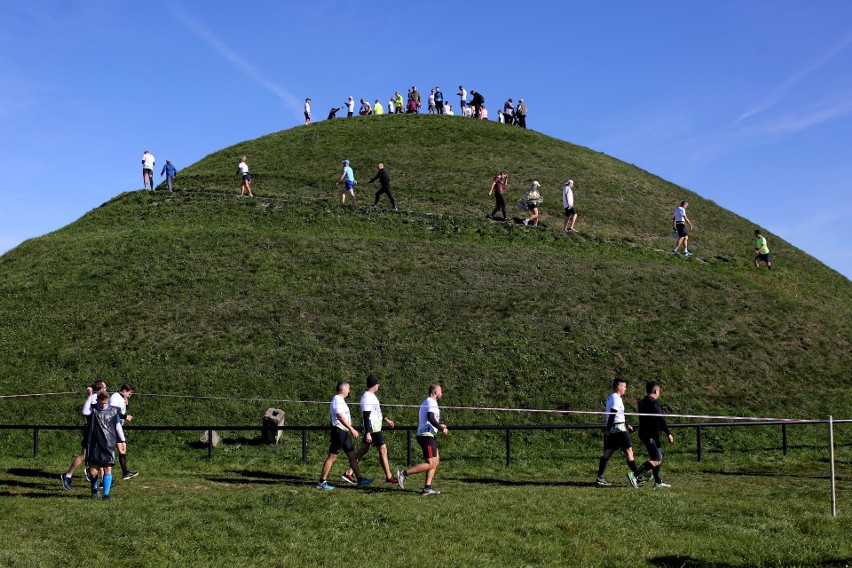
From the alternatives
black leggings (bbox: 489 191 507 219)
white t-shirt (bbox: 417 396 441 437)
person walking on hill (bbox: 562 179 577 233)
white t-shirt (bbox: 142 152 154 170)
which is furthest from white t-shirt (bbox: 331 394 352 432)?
white t-shirt (bbox: 142 152 154 170)

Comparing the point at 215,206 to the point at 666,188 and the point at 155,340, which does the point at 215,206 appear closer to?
the point at 155,340

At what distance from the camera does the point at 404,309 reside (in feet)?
87.4

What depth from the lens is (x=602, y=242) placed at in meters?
36.5

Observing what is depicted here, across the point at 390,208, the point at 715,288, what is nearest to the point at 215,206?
the point at 390,208

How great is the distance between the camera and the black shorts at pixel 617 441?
14094 mm

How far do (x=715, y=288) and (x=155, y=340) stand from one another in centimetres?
2079

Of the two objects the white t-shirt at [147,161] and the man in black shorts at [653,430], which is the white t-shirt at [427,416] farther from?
the white t-shirt at [147,161]

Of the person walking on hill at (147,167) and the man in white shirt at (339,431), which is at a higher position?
the person walking on hill at (147,167)

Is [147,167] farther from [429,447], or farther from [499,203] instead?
[429,447]

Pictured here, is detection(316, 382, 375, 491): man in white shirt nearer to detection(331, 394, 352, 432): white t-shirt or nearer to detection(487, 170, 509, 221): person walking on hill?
detection(331, 394, 352, 432): white t-shirt

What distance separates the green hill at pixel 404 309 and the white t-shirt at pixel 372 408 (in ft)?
20.7

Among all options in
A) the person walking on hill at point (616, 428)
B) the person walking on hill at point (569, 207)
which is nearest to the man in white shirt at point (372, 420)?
the person walking on hill at point (616, 428)

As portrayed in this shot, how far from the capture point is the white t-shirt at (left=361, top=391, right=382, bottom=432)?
13891 mm

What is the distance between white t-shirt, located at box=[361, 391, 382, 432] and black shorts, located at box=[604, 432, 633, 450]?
4.31 m
